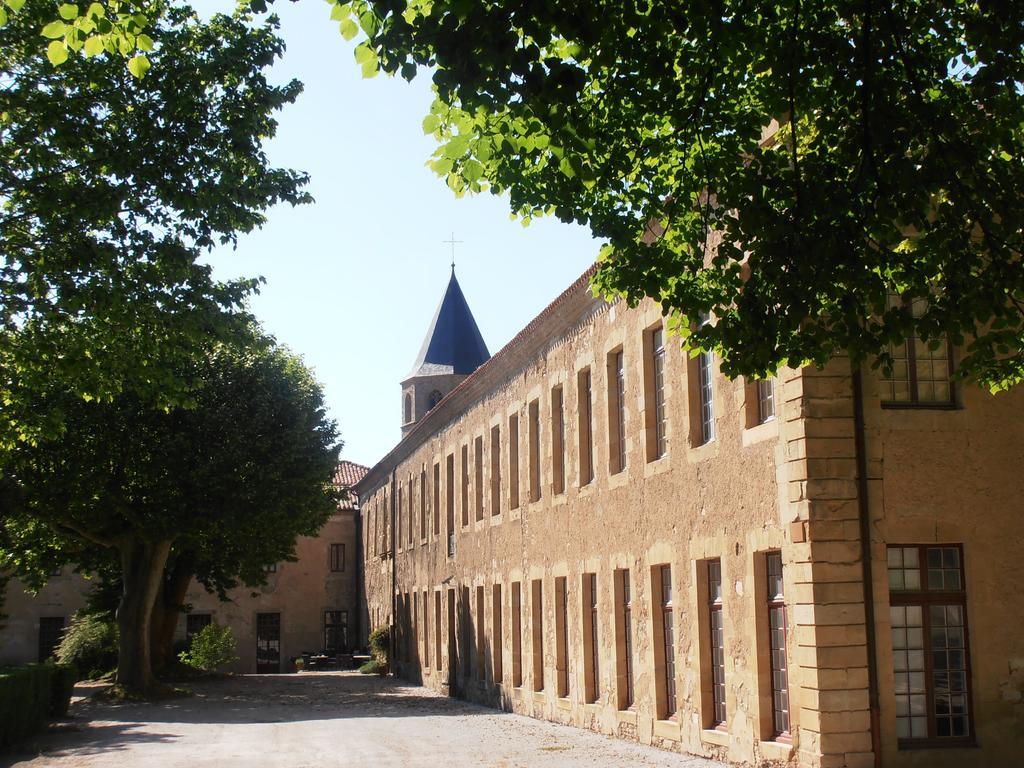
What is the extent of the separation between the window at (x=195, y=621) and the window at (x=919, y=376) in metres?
37.6

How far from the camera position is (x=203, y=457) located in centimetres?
3106

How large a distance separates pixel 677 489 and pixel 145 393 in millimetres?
7061

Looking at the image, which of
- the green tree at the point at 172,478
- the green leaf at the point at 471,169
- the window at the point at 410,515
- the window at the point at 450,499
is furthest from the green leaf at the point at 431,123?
the window at the point at 410,515

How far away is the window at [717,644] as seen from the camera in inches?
584

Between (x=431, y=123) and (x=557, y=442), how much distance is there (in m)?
12.7

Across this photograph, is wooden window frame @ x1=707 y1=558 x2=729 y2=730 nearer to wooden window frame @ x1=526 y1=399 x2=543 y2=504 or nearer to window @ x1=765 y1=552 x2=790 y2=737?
window @ x1=765 y1=552 x2=790 y2=737

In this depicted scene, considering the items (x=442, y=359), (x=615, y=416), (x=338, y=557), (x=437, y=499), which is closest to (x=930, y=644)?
(x=615, y=416)

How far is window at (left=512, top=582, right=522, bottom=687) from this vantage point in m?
24.2

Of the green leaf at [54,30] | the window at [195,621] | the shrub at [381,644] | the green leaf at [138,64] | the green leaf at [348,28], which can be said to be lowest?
the shrub at [381,644]

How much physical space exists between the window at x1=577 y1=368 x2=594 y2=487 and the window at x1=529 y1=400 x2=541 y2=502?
9.43ft

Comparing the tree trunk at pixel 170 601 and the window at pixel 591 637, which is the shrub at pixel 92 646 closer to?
the tree trunk at pixel 170 601

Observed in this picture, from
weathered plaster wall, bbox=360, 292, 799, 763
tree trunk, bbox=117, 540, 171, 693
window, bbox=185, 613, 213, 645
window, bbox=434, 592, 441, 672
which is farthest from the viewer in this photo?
window, bbox=185, 613, 213, 645

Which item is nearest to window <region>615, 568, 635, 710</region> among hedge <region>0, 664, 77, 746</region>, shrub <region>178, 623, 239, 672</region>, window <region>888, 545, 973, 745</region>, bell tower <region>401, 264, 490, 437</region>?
window <region>888, 545, 973, 745</region>

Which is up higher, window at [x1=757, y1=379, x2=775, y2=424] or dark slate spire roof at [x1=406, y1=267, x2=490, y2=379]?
dark slate spire roof at [x1=406, y1=267, x2=490, y2=379]
